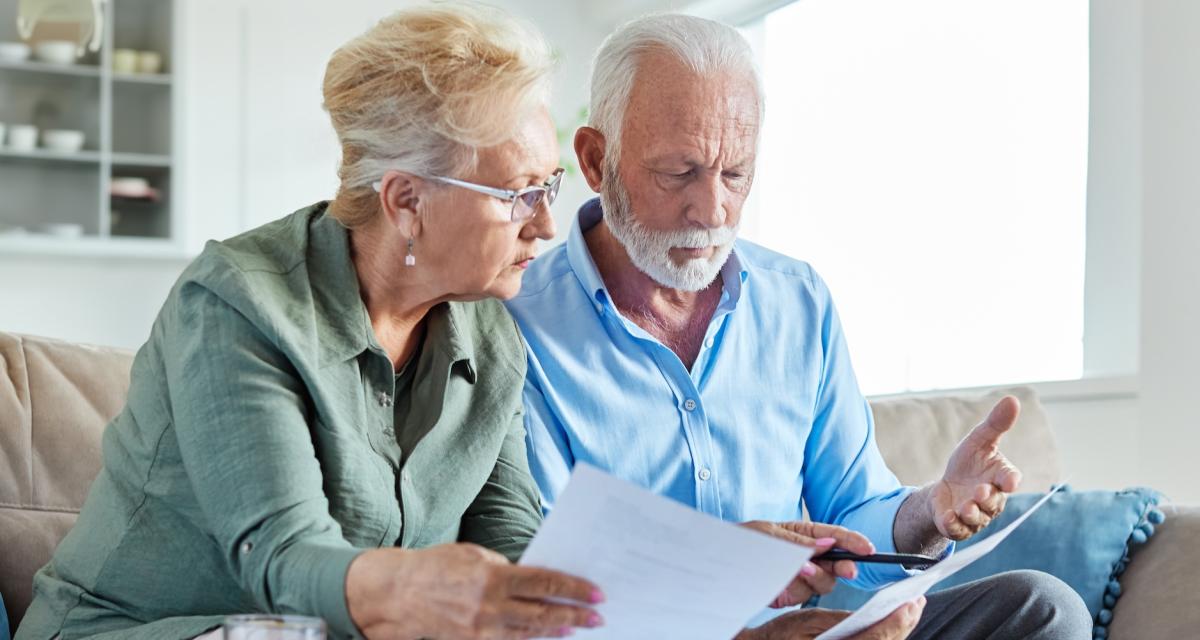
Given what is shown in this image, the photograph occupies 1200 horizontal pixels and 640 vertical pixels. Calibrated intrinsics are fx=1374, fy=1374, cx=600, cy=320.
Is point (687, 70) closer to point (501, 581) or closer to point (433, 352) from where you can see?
point (433, 352)

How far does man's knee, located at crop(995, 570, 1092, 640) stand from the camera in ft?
5.24

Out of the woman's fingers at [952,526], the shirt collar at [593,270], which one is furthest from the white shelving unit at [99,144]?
the woman's fingers at [952,526]

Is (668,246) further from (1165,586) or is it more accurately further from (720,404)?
(1165,586)

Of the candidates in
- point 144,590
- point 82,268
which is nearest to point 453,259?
point 144,590

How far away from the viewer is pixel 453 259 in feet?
4.89

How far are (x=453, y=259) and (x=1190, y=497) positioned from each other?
7.39 feet

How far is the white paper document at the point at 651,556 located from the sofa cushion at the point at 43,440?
3.29ft

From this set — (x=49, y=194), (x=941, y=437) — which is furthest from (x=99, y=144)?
(x=941, y=437)

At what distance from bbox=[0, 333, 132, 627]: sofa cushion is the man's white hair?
0.79 m

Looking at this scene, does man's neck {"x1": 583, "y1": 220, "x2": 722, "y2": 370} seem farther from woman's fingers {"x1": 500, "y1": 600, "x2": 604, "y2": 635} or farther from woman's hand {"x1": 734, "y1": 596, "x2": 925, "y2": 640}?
woman's fingers {"x1": 500, "y1": 600, "x2": 604, "y2": 635}

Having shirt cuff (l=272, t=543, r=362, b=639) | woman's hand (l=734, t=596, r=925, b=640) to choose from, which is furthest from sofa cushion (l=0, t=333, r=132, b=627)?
woman's hand (l=734, t=596, r=925, b=640)

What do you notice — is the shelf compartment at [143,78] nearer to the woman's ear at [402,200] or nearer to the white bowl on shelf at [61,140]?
the white bowl on shelf at [61,140]

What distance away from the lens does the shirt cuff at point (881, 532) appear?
1792 millimetres

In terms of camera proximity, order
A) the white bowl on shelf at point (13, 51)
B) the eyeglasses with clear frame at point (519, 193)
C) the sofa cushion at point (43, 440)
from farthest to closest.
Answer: the white bowl on shelf at point (13, 51) → the sofa cushion at point (43, 440) → the eyeglasses with clear frame at point (519, 193)
